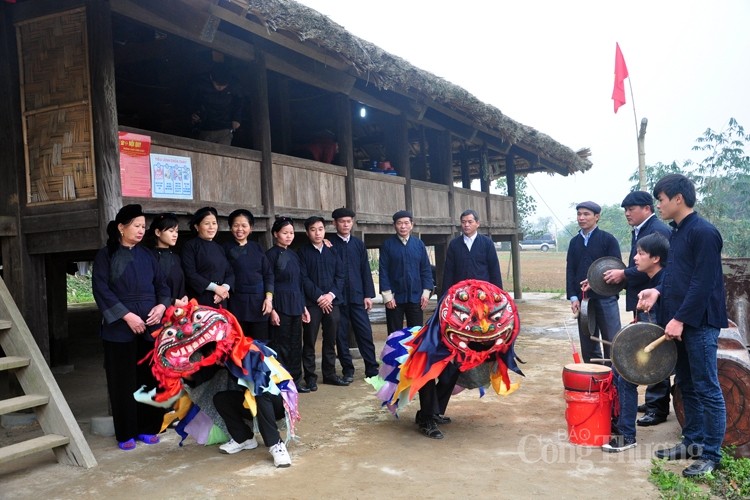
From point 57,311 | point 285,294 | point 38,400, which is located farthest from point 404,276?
point 57,311

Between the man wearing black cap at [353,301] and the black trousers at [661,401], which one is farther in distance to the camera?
the man wearing black cap at [353,301]

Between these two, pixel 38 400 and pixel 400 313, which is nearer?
pixel 38 400

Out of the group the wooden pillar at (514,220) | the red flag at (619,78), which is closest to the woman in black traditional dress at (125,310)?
the red flag at (619,78)

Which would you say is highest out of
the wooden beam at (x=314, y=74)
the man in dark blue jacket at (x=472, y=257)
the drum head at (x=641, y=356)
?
the wooden beam at (x=314, y=74)

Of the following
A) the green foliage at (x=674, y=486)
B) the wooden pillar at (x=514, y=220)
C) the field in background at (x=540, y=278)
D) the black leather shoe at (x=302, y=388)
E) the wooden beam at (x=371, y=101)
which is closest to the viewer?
the green foliage at (x=674, y=486)

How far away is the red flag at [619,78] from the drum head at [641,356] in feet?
35.5

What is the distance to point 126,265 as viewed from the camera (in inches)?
183

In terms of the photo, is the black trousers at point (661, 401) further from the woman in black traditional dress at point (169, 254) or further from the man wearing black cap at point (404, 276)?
the woman in black traditional dress at point (169, 254)

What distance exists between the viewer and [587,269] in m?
5.81

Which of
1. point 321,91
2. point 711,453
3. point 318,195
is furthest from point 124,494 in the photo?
point 321,91

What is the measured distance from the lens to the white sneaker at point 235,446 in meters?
4.36

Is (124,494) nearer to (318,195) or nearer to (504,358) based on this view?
(504,358)

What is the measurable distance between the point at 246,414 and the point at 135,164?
2.60 metres

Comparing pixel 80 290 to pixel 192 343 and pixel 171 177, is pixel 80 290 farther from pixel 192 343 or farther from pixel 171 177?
pixel 192 343
